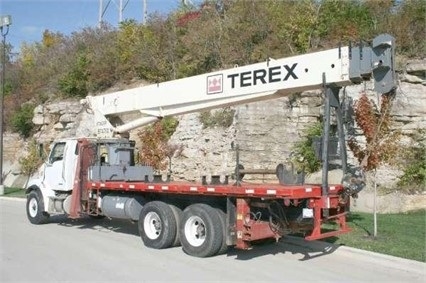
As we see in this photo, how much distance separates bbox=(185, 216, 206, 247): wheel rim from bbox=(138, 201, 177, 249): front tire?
478 millimetres

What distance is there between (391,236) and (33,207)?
9.26 meters

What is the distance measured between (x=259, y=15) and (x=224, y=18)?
2.30m

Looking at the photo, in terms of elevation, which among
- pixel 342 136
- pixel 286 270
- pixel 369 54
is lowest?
pixel 286 270

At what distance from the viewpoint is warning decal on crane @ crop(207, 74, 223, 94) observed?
10.7 m

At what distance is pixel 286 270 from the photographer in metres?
8.28

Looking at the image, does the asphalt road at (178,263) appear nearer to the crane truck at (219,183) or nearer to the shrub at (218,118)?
the crane truck at (219,183)

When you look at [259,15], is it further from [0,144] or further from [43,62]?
[43,62]

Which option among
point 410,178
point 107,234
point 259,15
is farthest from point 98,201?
point 259,15

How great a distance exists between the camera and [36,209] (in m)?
13.9

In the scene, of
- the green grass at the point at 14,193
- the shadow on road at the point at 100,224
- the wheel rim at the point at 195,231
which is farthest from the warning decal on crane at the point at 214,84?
the green grass at the point at 14,193

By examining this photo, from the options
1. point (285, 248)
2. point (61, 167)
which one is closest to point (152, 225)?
point (285, 248)

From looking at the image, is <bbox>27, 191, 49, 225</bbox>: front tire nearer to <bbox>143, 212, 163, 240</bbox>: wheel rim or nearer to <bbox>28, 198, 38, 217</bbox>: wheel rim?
<bbox>28, 198, 38, 217</bbox>: wheel rim

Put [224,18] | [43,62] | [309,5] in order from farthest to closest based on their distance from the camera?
[43,62], [224,18], [309,5]

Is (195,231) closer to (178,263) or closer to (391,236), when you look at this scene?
(178,263)
